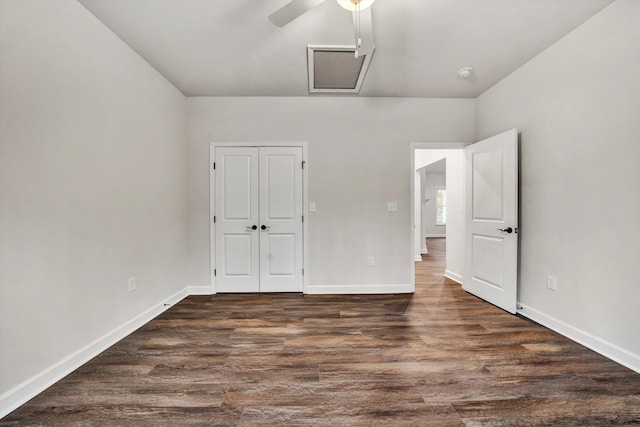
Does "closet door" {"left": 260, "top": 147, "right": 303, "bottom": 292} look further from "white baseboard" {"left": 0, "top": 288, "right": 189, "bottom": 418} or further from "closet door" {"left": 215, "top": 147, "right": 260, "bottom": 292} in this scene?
"white baseboard" {"left": 0, "top": 288, "right": 189, "bottom": 418}

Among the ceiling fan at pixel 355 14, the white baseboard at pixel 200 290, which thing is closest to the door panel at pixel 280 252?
the white baseboard at pixel 200 290

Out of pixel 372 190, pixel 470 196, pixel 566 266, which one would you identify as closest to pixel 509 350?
pixel 566 266

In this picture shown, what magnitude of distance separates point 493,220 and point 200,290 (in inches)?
145

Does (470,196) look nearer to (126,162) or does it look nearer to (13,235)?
(126,162)

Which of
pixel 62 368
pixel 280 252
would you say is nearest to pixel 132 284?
pixel 62 368

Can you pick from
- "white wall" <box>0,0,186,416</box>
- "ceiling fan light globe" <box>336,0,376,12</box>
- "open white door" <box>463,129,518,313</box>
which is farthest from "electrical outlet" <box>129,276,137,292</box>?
"open white door" <box>463,129,518,313</box>

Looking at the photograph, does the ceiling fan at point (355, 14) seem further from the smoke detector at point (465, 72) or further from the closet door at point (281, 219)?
the closet door at point (281, 219)

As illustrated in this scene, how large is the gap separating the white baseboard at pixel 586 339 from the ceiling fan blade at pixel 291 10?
10.3ft

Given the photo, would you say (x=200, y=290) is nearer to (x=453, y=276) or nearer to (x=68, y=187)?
(x=68, y=187)

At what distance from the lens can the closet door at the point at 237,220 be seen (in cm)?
371

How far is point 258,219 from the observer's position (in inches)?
147

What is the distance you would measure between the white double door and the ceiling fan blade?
200cm

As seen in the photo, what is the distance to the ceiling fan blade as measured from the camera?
64.5 inches

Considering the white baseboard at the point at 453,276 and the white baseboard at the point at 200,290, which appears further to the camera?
the white baseboard at the point at 453,276
